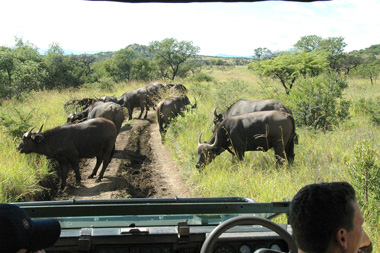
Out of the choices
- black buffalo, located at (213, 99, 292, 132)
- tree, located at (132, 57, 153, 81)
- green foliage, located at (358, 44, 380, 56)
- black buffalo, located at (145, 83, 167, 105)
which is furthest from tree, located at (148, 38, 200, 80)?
green foliage, located at (358, 44, 380, 56)

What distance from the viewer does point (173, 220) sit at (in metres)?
3.05

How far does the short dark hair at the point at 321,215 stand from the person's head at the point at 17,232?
1351mm

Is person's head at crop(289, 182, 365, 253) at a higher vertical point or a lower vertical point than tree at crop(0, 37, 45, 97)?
higher

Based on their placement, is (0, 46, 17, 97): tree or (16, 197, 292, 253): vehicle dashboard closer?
(16, 197, 292, 253): vehicle dashboard

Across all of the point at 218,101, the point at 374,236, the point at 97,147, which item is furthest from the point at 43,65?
the point at 374,236

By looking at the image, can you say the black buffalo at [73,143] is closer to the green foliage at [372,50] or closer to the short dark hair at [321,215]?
the short dark hair at [321,215]

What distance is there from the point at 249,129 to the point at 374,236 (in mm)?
4656

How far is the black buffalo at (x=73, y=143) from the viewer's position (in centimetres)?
949

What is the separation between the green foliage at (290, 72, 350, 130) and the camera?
1273 cm

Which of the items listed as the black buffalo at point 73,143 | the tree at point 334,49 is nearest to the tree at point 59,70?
the black buffalo at point 73,143

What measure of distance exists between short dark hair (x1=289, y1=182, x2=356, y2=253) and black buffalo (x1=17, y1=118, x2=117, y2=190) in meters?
8.57

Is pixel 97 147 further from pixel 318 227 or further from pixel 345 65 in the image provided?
pixel 345 65

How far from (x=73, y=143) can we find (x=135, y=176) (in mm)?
1997

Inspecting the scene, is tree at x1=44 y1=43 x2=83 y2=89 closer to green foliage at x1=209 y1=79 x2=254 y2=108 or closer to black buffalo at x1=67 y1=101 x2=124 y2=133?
green foliage at x1=209 y1=79 x2=254 y2=108
